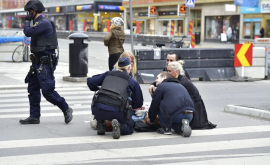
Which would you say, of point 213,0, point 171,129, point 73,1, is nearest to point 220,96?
point 171,129

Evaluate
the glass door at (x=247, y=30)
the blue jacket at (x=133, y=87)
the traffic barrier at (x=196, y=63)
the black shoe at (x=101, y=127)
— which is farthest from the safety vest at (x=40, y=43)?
the glass door at (x=247, y=30)

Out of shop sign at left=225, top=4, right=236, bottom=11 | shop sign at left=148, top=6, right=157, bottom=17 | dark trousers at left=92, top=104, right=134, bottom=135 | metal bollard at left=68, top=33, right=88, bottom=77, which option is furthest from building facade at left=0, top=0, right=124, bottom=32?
dark trousers at left=92, top=104, right=134, bottom=135

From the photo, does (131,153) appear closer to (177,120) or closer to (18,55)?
(177,120)

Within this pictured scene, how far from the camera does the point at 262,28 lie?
1512 inches

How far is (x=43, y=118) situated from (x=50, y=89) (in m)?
1.17

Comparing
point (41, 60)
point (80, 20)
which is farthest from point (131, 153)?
point (80, 20)

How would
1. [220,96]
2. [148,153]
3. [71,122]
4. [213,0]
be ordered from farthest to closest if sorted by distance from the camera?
[213,0], [220,96], [71,122], [148,153]

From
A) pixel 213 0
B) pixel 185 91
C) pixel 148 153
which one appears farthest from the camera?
pixel 213 0

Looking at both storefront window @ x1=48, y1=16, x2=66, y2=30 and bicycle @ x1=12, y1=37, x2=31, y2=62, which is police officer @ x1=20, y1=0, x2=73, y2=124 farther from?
storefront window @ x1=48, y1=16, x2=66, y2=30

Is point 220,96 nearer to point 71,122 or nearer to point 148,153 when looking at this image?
point 71,122

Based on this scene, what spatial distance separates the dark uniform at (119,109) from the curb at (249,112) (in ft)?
8.48

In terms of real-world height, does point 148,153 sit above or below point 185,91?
below

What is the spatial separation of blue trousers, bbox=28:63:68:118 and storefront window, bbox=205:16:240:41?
35.9 metres

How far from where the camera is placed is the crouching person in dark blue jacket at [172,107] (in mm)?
7047
